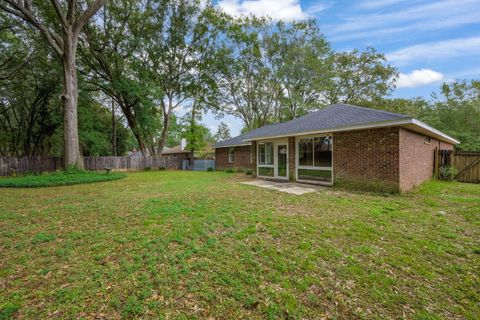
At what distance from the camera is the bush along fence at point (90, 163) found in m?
13.8

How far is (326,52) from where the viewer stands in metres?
21.3

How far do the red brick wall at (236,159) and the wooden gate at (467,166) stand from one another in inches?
452

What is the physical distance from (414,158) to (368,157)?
2.27 meters

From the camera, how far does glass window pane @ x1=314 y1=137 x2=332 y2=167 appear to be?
8.59 m

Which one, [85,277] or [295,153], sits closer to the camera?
[85,277]

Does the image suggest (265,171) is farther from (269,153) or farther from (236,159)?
(236,159)

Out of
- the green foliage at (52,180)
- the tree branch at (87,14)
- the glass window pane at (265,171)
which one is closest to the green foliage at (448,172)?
the glass window pane at (265,171)

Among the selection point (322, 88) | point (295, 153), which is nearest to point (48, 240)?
point (295, 153)

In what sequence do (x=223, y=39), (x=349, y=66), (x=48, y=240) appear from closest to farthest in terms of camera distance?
1. (x=48, y=240)
2. (x=223, y=39)
3. (x=349, y=66)

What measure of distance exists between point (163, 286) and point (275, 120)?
81.4 ft

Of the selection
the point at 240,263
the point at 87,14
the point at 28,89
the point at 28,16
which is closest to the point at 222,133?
the point at 28,89

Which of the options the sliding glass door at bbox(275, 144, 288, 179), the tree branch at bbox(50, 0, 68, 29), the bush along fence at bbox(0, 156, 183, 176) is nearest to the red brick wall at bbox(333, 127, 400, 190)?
the sliding glass door at bbox(275, 144, 288, 179)

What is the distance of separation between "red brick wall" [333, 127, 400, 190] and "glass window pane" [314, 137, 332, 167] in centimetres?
27

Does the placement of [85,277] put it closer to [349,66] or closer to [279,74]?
[279,74]
